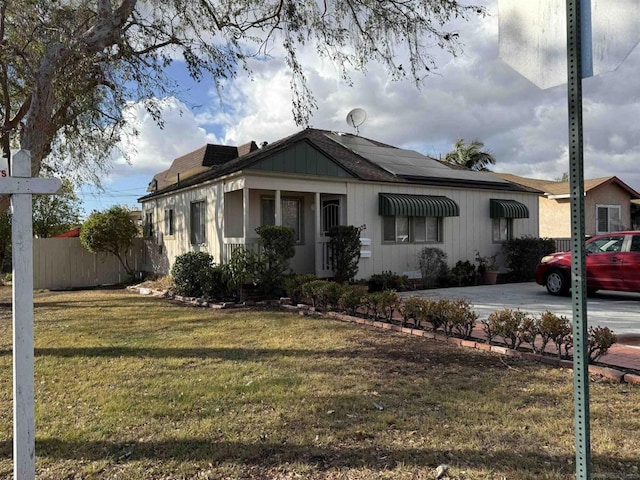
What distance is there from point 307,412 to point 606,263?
29.3 ft

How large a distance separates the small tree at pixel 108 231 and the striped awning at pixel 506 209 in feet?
39.6

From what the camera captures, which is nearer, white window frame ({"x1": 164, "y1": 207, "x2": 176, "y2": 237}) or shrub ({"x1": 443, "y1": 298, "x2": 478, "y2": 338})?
shrub ({"x1": 443, "y1": 298, "x2": 478, "y2": 338})

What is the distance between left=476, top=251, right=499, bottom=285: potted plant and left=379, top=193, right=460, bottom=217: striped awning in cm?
186

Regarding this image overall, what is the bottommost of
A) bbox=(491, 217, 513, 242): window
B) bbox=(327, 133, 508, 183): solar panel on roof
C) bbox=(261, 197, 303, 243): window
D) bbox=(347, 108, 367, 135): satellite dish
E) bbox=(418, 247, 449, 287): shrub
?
bbox=(418, 247, 449, 287): shrub

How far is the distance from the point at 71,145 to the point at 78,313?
4.23 meters

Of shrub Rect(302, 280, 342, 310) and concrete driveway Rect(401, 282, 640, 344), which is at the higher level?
shrub Rect(302, 280, 342, 310)

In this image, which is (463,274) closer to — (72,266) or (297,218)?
(297,218)

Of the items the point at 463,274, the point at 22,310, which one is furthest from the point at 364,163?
the point at 22,310

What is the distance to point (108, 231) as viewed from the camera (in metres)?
15.3

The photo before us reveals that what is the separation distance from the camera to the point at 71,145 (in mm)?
11203

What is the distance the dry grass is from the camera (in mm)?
3004

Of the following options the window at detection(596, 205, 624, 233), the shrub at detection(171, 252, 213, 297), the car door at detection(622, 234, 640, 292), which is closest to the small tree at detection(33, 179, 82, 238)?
the shrub at detection(171, 252, 213, 297)

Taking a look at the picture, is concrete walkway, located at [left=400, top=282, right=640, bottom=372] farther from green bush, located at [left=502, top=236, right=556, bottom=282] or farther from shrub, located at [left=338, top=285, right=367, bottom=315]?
shrub, located at [left=338, top=285, right=367, bottom=315]

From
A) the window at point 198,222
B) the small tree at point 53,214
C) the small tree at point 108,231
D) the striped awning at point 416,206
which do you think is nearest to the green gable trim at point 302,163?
the striped awning at point 416,206
